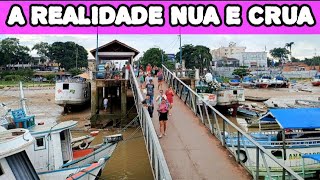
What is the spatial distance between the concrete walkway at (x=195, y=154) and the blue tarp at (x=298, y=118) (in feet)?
12.1

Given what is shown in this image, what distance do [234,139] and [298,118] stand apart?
10.9 feet

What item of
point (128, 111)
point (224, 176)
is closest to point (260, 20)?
point (224, 176)

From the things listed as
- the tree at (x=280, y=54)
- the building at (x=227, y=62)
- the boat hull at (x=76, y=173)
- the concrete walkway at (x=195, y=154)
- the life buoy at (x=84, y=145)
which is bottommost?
the boat hull at (x=76, y=173)

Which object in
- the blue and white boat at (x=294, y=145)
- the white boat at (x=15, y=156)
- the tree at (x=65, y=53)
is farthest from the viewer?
the tree at (x=65, y=53)

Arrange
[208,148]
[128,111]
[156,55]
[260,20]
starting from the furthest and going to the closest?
[156,55]
[128,111]
[260,20]
[208,148]

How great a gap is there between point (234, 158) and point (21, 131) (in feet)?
19.8

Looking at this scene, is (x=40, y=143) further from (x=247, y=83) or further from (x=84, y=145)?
(x=247, y=83)

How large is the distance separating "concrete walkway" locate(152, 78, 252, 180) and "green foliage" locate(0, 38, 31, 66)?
7795 centimetres

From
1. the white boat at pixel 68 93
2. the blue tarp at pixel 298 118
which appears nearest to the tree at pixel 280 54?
the white boat at pixel 68 93

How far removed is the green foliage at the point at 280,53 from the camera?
13188 cm

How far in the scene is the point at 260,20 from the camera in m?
11.5

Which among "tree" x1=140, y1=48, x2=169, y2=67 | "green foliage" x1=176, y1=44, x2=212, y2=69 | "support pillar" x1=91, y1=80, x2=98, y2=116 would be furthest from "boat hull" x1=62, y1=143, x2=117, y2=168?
"green foliage" x1=176, y1=44, x2=212, y2=69

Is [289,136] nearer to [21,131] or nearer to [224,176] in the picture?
[224,176]

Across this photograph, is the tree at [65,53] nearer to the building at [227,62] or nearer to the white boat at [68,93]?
the building at [227,62]
